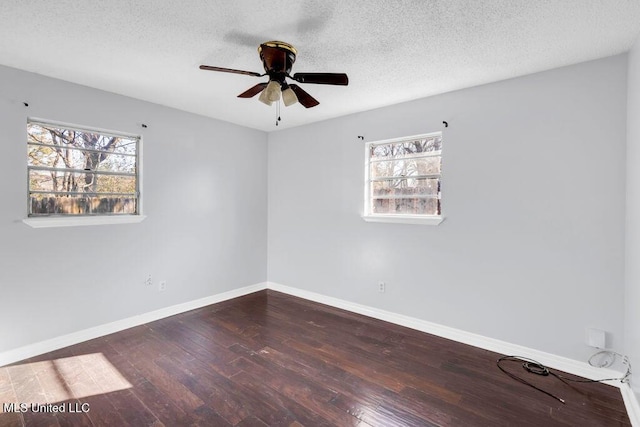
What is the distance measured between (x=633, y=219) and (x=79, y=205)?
15.3ft

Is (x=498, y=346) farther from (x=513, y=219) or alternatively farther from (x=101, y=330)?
(x=101, y=330)

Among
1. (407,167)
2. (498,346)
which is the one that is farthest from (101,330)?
(498,346)

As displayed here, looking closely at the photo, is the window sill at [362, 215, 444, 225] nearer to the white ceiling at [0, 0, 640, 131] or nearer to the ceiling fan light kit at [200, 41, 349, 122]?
the white ceiling at [0, 0, 640, 131]

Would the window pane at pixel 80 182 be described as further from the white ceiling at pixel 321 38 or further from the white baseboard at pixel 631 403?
the white baseboard at pixel 631 403

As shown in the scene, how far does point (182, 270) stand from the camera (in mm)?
3797

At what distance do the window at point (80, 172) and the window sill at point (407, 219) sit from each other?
8.91ft

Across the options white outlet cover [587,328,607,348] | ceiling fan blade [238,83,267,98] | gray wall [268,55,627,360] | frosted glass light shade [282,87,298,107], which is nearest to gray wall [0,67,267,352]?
gray wall [268,55,627,360]

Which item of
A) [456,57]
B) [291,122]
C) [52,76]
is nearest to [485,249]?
[456,57]

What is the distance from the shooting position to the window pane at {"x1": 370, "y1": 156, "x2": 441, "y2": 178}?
3252mm

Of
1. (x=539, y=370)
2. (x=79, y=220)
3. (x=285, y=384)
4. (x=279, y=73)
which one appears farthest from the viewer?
(x=79, y=220)

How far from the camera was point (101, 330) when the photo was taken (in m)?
3.08

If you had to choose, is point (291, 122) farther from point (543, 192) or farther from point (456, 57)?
point (543, 192)

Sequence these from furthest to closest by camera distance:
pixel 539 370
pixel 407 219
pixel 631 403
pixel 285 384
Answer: pixel 407 219, pixel 539 370, pixel 285 384, pixel 631 403

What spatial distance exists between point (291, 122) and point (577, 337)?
12.5 feet
